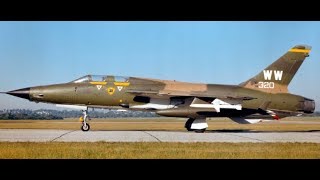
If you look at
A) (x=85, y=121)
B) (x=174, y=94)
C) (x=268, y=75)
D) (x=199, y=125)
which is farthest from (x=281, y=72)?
(x=85, y=121)

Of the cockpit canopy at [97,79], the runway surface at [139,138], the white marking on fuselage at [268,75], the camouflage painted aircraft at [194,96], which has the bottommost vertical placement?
the runway surface at [139,138]

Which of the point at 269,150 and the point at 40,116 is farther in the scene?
the point at 40,116

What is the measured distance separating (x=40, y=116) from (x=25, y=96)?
41495 mm

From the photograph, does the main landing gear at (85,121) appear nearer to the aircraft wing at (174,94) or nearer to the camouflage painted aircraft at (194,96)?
the camouflage painted aircraft at (194,96)

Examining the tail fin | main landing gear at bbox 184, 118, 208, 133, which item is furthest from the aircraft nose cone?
the tail fin

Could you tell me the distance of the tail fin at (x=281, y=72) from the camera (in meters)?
21.0

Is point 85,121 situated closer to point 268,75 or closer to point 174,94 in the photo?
point 174,94

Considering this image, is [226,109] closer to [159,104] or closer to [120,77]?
[159,104]

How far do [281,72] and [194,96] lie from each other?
482cm

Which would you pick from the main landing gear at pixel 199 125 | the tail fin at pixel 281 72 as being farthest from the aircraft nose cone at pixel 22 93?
the tail fin at pixel 281 72

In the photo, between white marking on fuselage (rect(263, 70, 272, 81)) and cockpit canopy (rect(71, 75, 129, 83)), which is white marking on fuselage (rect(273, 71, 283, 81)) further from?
cockpit canopy (rect(71, 75, 129, 83))
